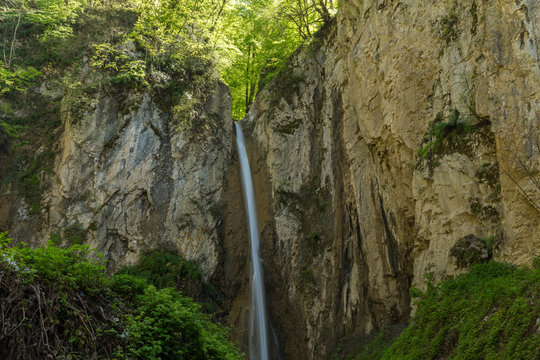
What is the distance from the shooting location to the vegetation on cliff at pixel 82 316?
4.58 metres

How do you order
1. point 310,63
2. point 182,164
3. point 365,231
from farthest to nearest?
point 310,63, point 182,164, point 365,231

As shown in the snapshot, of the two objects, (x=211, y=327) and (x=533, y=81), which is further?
(x=211, y=327)

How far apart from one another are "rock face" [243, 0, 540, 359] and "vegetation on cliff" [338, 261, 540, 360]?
0.61 m

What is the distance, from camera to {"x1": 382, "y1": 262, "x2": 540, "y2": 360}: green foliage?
5586mm

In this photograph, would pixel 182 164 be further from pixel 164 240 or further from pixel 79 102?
pixel 79 102

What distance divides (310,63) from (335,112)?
3.14 metres

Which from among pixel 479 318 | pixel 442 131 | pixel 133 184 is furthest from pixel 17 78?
pixel 479 318

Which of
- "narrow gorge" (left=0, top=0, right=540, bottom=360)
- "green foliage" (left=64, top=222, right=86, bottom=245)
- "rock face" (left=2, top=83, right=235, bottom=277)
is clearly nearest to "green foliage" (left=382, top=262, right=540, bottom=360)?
"narrow gorge" (left=0, top=0, right=540, bottom=360)

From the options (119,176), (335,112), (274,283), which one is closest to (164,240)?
(119,176)

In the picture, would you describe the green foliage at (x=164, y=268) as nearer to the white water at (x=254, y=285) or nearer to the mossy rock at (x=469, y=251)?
the white water at (x=254, y=285)

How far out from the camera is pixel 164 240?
14.6 metres

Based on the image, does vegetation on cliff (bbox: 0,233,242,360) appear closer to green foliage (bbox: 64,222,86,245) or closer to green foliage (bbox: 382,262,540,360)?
green foliage (bbox: 382,262,540,360)

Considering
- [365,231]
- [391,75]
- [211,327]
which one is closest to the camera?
[211,327]

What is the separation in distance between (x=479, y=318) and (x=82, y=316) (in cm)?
611
